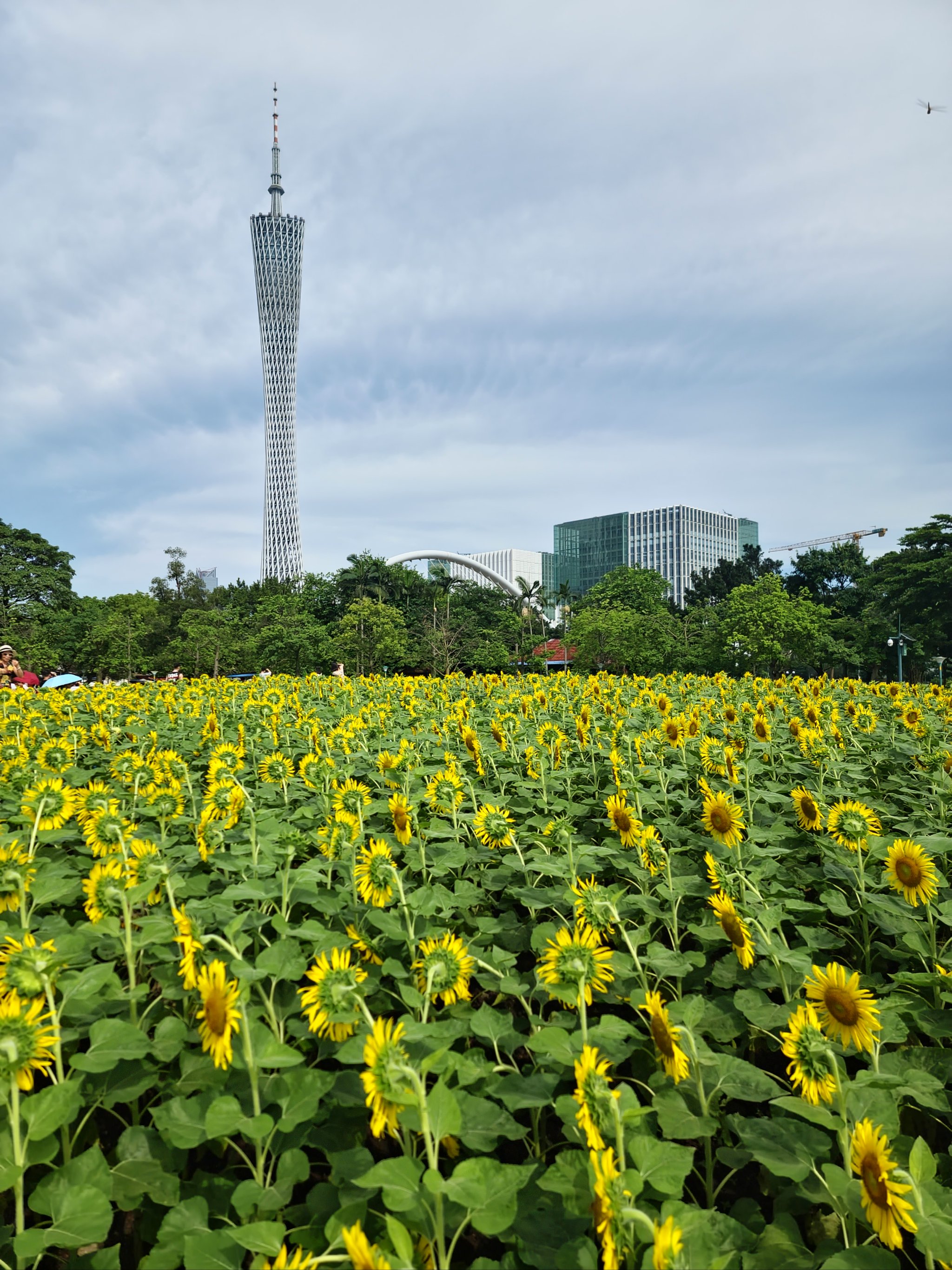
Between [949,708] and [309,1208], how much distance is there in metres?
6.35

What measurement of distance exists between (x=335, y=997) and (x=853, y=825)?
1728 millimetres

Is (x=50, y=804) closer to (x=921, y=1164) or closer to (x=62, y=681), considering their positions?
(x=921, y=1164)

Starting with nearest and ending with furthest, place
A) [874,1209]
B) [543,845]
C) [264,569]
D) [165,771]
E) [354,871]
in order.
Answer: [874,1209]
[354,871]
[543,845]
[165,771]
[264,569]

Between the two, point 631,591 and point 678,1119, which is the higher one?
point 631,591

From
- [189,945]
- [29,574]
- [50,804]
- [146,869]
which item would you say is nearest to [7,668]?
[50,804]

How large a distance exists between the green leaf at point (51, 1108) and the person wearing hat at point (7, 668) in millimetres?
10589

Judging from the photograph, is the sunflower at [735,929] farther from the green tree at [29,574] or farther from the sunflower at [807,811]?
the green tree at [29,574]

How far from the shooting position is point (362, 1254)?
889 millimetres

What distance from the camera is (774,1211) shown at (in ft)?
4.33

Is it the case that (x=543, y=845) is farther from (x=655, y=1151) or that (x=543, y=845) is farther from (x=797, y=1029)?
(x=655, y=1151)

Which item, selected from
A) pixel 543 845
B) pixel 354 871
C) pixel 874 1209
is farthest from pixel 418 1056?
pixel 543 845

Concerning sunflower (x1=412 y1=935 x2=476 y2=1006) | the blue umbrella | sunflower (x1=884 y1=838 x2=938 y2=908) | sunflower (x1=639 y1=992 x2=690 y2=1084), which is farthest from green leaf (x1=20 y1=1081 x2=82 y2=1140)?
the blue umbrella

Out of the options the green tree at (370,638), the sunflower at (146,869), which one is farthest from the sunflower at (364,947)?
the green tree at (370,638)

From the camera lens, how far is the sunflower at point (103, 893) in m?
1.72
